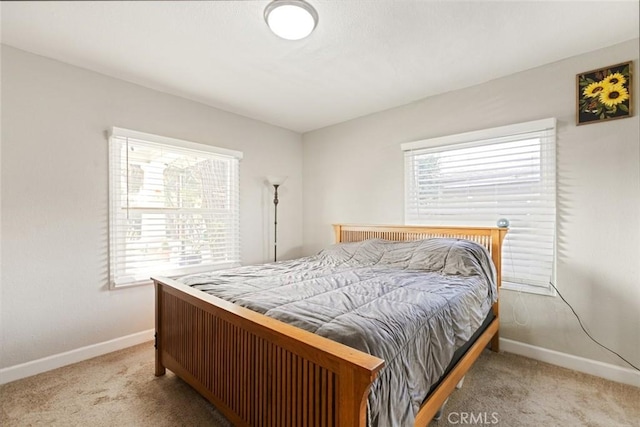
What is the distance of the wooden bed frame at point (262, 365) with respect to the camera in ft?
3.27

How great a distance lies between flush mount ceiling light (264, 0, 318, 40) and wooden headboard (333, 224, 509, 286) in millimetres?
1995

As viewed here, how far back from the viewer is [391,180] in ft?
10.5

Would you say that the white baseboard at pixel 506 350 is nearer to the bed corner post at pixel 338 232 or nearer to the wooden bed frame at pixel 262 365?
the wooden bed frame at pixel 262 365

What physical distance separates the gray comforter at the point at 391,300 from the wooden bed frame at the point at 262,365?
10cm

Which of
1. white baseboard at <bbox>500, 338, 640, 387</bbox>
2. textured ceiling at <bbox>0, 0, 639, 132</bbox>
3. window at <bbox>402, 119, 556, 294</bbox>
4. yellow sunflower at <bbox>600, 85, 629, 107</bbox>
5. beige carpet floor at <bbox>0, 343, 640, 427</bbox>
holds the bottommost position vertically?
beige carpet floor at <bbox>0, 343, 640, 427</bbox>

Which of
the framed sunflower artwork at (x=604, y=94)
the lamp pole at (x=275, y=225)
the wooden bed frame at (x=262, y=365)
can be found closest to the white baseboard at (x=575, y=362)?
the wooden bed frame at (x=262, y=365)

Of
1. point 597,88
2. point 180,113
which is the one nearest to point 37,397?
point 180,113

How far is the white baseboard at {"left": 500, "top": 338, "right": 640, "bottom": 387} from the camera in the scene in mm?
1994

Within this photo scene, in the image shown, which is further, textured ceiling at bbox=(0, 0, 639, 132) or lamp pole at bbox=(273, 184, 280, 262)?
lamp pole at bbox=(273, 184, 280, 262)

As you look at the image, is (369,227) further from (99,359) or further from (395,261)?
(99,359)

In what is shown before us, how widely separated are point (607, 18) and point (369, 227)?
88.5 inches

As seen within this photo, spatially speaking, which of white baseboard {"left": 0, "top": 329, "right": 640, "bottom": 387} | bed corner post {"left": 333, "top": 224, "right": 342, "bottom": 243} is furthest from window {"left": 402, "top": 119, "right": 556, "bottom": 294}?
bed corner post {"left": 333, "top": 224, "right": 342, "bottom": 243}

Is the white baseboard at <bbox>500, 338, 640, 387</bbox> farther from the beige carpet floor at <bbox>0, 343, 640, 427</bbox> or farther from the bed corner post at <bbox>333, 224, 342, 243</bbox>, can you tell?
the bed corner post at <bbox>333, 224, 342, 243</bbox>

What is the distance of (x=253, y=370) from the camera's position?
135 centimetres
